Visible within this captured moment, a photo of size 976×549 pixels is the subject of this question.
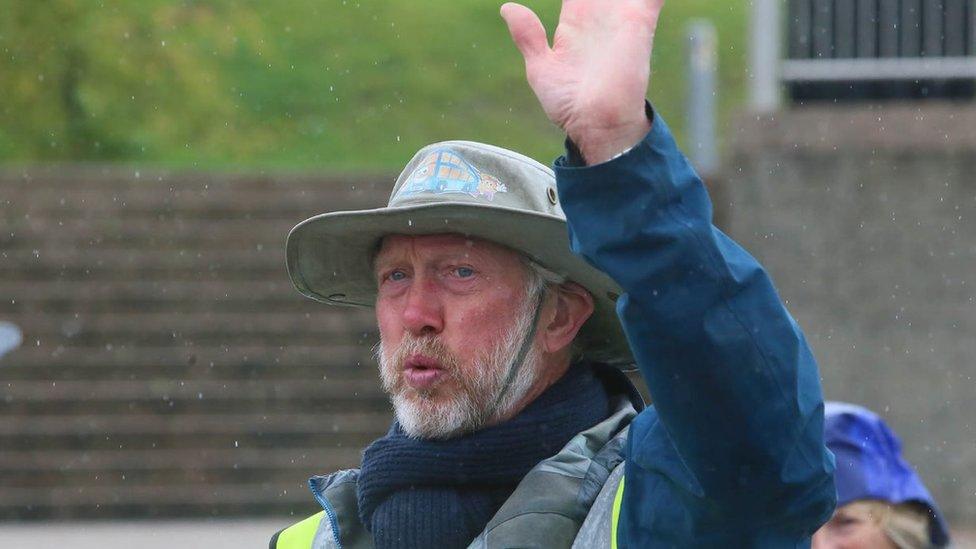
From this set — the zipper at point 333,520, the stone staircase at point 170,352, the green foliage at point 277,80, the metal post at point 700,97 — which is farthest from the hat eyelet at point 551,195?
the green foliage at point 277,80

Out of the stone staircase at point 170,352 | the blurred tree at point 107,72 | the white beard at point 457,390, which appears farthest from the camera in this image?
the blurred tree at point 107,72

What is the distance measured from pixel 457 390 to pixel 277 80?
1507 centimetres

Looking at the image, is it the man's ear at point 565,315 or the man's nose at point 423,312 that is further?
the man's ear at point 565,315

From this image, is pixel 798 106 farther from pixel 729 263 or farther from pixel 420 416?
pixel 729 263

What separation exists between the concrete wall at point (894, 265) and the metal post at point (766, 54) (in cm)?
79

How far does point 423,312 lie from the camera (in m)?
3.30

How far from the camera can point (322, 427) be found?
10.6 m

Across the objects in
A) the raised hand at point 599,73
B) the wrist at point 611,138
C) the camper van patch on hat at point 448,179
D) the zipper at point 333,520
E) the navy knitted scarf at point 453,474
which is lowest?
the zipper at point 333,520

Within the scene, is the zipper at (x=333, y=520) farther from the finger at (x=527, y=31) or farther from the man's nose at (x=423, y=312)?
the finger at (x=527, y=31)

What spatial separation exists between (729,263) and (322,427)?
8.35 metres

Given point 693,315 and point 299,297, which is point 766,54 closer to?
point 299,297

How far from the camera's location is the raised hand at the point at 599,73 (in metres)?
2.42

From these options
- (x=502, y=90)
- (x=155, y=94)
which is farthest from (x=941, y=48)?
(x=502, y=90)

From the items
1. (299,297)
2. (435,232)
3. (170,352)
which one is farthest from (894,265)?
(435,232)
